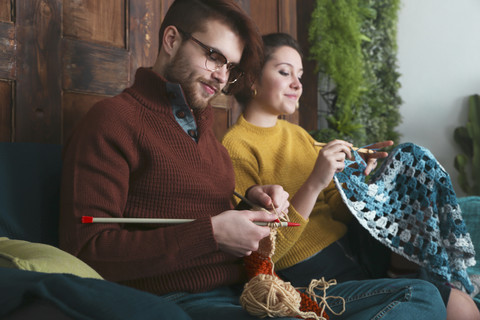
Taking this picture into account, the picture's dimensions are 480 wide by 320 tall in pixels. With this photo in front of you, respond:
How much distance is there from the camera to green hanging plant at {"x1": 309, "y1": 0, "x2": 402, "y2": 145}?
3.04 metres

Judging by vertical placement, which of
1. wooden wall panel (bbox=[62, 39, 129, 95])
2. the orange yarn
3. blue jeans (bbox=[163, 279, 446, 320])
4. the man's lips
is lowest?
blue jeans (bbox=[163, 279, 446, 320])

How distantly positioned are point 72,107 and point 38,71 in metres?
0.15

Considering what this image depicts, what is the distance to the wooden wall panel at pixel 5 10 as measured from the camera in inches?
54.8

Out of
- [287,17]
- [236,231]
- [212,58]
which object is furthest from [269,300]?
[287,17]

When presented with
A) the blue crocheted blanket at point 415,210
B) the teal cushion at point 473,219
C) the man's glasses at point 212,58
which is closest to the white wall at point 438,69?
the teal cushion at point 473,219

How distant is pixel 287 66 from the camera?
1.73 m

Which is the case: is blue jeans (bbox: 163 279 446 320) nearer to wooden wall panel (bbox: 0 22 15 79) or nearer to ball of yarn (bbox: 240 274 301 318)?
ball of yarn (bbox: 240 274 301 318)

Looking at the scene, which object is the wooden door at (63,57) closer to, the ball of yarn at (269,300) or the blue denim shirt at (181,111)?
the blue denim shirt at (181,111)

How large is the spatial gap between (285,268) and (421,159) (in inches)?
21.6

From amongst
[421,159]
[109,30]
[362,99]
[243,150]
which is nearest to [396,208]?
[421,159]

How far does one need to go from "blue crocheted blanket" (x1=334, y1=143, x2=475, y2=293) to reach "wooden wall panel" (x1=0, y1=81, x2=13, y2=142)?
101 cm

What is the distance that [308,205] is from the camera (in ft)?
4.52

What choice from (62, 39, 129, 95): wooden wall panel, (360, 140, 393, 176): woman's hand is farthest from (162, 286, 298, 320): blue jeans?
(62, 39, 129, 95): wooden wall panel

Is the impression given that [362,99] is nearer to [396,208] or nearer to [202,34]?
[396,208]
